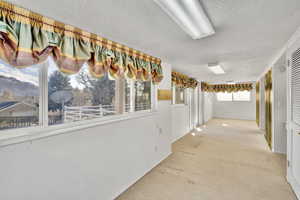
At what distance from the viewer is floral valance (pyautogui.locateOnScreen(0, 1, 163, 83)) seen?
3.17 feet

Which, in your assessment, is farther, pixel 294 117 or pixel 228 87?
pixel 228 87

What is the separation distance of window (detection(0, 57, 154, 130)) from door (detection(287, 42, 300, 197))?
7.81 feet

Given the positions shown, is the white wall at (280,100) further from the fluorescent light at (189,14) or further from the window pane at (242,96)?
the window pane at (242,96)

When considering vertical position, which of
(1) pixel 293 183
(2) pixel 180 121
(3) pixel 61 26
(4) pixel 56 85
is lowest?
(1) pixel 293 183

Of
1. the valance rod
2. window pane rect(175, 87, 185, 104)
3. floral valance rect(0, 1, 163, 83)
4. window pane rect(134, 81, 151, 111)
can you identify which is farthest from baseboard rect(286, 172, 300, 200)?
window pane rect(175, 87, 185, 104)

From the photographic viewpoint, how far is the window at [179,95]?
433 centimetres

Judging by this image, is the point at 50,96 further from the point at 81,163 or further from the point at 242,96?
the point at 242,96

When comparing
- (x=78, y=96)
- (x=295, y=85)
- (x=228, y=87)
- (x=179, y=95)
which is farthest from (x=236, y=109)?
(x=78, y=96)

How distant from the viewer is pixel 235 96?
25.4 ft

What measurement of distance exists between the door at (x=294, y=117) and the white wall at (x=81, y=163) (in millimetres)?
1991

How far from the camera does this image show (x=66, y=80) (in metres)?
1.44

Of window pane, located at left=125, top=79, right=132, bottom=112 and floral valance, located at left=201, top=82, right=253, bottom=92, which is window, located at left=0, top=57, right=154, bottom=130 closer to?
window pane, located at left=125, top=79, right=132, bottom=112

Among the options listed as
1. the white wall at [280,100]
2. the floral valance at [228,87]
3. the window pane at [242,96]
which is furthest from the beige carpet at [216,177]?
the window pane at [242,96]

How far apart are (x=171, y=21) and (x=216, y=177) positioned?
7.82 feet
